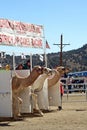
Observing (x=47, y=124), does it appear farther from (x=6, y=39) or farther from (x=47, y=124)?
(x=6, y=39)

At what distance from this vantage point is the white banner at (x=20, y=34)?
19094 millimetres

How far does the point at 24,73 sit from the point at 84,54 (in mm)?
91983

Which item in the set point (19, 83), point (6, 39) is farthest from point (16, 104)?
point (6, 39)

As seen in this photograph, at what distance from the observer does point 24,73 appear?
17984 mm

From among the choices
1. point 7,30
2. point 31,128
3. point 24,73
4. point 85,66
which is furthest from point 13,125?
point 85,66

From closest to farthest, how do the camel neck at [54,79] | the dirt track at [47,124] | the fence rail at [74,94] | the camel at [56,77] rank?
the dirt track at [47,124], the camel at [56,77], the camel neck at [54,79], the fence rail at [74,94]

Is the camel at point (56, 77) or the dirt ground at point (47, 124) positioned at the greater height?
the camel at point (56, 77)

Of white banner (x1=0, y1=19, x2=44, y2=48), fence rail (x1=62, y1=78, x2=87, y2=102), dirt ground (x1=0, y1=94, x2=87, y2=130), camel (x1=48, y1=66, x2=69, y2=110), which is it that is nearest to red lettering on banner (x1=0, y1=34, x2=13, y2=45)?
white banner (x1=0, y1=19, x2=44, y2=48)

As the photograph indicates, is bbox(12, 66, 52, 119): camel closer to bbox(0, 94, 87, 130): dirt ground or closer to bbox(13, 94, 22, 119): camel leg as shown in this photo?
bbox(13, 94, 22, 119): camel leg

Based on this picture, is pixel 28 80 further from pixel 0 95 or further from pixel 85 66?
pixel 85 66

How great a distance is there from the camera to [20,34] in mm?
20219

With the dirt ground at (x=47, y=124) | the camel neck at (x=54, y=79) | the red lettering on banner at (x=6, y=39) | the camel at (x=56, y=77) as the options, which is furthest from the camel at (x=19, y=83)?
the camel neck at (x=54, y=79)

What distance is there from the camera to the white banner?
19.1 m

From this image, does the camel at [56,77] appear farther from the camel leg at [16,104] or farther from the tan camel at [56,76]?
the camel leg at [16,104]
